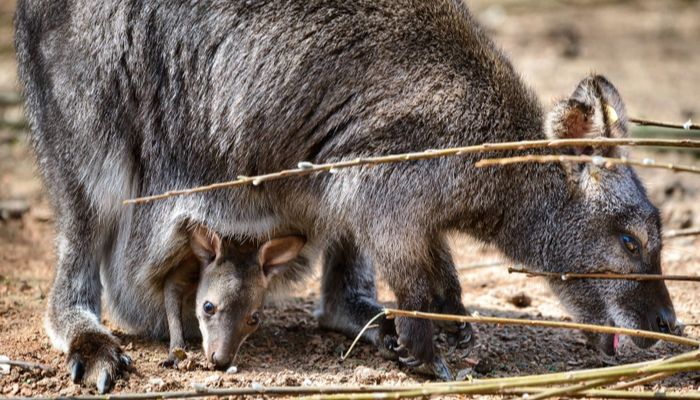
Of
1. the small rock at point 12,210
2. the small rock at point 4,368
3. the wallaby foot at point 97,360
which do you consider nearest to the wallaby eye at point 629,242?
the wallaby foot at point 97,360

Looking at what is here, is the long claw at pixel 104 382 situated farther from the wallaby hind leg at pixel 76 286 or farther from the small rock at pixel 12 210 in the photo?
the small rock at pixel 12 210

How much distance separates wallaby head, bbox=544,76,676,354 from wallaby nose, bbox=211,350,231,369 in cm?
166

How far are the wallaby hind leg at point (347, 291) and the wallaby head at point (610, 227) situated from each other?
1.25 meters

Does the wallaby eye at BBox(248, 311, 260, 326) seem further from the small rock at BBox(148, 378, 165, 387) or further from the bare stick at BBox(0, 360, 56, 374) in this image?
the bare stick at BBox(0, 360, 56, 374)

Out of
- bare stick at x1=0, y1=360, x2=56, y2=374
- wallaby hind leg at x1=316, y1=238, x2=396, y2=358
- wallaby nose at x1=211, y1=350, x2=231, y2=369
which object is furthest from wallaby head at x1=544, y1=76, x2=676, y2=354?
bare stick at x1=0, y1=360, x2=56, y2=374

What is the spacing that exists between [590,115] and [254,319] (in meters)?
1.97

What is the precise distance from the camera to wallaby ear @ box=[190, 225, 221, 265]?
5.50 m

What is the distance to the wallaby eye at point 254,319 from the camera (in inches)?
214

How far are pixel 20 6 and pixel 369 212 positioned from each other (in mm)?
2357

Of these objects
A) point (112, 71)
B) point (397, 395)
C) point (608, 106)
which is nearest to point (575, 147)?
point (608, 106)

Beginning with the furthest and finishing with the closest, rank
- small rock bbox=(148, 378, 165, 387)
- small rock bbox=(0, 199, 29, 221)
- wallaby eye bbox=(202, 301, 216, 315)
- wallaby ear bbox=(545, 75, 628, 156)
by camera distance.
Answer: small rock bbox=(0, 199, 29, 221)
wallaby eye bbox=(202, 301, 216, 315)
wallaby ear bbox=(545, 75, 628, 156)
small rock bbox=(148, 378, 165, 387)

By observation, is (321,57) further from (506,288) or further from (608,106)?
(506,288)

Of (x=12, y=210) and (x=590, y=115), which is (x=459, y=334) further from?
(x=12, y=210)

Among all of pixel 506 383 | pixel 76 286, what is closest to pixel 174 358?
pixel 76 286
